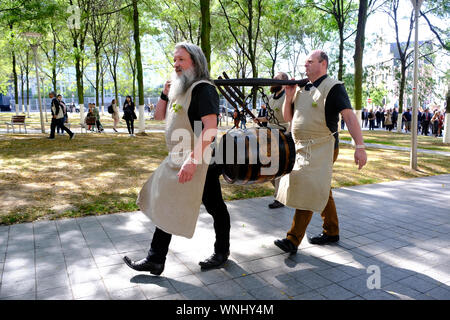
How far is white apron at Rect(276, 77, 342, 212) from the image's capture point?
3.64 meters

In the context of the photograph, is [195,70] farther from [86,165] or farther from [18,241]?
[86,165]

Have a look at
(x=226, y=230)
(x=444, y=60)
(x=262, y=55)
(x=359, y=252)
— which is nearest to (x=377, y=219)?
(x=359, y=252)

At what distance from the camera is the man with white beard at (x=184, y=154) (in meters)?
2.90

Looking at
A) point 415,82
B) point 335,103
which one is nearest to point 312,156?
point 335,103

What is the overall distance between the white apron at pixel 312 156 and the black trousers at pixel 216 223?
0.73m

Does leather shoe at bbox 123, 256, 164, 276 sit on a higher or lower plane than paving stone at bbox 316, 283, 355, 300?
higher

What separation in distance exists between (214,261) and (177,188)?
0.91 m

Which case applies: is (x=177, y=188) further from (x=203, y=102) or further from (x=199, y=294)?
(x=199, y=294)

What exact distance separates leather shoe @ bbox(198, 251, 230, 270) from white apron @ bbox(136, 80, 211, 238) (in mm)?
535

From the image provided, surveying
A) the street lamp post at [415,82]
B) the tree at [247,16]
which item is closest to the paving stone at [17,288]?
the street lamp post at [415,82]

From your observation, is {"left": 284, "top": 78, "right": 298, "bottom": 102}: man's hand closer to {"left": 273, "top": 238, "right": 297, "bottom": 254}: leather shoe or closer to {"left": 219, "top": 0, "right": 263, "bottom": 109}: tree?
{"left": 273, "top": 238, "right": 297, "bottom": 254}: leather shoe

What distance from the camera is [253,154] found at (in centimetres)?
294

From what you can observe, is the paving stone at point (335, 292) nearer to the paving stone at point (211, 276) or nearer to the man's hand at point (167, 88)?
the paving stone at point (211, 276)

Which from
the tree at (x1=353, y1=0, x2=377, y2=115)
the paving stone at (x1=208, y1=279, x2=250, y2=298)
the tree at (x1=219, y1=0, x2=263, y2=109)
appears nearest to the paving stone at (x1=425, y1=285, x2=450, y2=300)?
the paving stone at (x1=208, y1=279, x2=250, y2=298)
